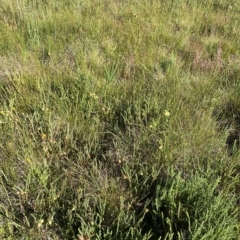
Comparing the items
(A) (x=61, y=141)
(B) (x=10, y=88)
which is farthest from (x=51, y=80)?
(A) (x=61, y=141)

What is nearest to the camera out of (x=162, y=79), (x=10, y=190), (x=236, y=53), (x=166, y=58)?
(x=10, y=190)

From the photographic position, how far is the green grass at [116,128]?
1.80 meters

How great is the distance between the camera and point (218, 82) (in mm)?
3201

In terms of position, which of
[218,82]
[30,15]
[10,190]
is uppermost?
[30,15]

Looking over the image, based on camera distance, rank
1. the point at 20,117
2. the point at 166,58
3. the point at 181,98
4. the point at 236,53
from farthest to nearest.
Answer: the point at 236,53
the point at 166,58
the point at 181,98
the point at 20,117

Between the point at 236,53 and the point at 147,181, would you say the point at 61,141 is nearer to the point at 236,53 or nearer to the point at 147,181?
the point at 147,181

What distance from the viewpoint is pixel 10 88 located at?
273 cm

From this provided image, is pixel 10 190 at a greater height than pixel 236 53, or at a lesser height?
lesser

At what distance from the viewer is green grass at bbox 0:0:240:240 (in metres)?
1.80

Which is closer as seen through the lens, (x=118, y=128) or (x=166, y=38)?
(x=118, y=128)

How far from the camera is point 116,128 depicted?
2.50 meters

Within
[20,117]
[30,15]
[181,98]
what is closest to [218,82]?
[181,98]

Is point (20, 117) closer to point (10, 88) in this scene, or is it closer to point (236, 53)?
point (10, 88)

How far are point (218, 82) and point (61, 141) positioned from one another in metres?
1.93
